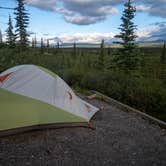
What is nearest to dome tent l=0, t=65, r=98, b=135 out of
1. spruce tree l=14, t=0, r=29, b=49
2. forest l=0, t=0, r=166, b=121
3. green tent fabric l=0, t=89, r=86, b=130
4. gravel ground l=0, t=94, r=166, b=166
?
green tent fabric l=0, t=89, r=86, b=130

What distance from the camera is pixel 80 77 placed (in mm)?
12141

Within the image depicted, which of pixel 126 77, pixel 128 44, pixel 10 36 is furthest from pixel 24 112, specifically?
pixel 10 36

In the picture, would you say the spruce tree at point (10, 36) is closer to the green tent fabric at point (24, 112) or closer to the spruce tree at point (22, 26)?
the spruce tree at point (22, 26)

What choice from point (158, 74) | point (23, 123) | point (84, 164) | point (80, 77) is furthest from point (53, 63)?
point (84, 164)

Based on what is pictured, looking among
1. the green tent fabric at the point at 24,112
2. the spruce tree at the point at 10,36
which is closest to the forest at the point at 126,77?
the green tent fabric at the point at 24,112

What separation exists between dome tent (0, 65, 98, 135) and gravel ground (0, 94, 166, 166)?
0.87 feet

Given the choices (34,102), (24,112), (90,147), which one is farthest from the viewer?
(34,102)

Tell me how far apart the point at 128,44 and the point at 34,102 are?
444 inches

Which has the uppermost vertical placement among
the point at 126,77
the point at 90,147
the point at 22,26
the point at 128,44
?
the point at 22,26

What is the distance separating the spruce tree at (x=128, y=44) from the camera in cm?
1475

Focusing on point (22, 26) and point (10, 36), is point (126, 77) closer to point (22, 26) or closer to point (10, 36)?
point (22, 26)

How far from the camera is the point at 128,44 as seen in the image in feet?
49.3

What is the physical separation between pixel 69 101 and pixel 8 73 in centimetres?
180

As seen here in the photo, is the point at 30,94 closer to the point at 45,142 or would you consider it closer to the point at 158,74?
the point at 45,142
